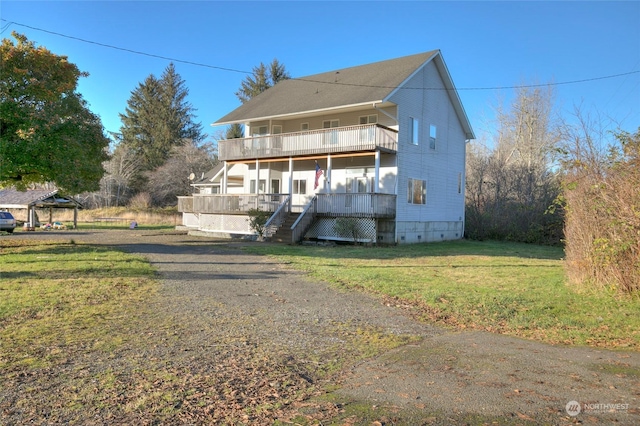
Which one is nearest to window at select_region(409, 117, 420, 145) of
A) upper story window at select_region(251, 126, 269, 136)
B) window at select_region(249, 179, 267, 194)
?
upper story window at select_region(251, 126, 269, 136)

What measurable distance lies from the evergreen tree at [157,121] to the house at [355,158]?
32.6 metres

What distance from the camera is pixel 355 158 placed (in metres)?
25.3

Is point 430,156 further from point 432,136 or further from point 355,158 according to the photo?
point 355,158

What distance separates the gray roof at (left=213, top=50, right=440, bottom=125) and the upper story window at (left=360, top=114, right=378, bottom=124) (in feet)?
4.63

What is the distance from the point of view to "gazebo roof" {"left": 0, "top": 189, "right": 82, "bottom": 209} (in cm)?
3472

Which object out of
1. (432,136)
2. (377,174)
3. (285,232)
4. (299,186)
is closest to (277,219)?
(285,232)

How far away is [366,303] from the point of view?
9.17 metres

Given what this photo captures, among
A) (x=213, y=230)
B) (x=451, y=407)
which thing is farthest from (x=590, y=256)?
(x=213, y=230)

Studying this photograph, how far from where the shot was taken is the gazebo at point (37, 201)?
34.8 m

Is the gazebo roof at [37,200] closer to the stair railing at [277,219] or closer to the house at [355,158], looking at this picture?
the house at [355,158]

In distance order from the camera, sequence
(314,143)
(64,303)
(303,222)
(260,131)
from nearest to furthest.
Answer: (64,303) → (303,222) → (314,143) → (260,131)

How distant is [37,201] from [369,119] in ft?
83.1

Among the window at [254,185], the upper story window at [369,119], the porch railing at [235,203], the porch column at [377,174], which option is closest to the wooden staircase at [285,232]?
the porch railing at [235,203]

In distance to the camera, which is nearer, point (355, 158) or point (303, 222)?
point (303, 222)
